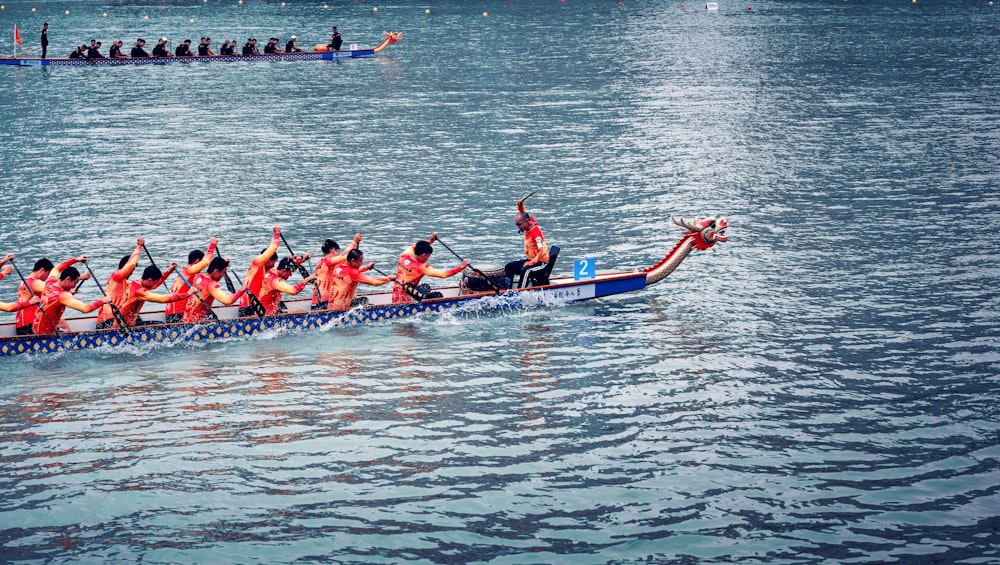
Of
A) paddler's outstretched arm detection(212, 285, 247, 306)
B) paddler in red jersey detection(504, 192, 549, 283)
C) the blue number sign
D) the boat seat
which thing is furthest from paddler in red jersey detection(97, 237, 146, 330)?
the blue number sign

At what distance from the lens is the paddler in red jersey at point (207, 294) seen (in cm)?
2931

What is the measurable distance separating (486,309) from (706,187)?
1987 centimetres

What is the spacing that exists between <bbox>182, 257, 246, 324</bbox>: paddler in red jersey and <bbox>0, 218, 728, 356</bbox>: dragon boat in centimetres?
49

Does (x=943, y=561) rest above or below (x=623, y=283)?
below

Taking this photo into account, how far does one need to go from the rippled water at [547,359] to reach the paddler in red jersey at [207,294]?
0.92 meters

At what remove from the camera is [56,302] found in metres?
28.2

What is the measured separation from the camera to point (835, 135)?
5834 centimetres

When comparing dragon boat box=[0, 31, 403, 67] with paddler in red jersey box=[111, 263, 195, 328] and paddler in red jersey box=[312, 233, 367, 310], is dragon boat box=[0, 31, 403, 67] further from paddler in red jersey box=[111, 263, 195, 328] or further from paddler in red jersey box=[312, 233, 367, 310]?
paddler in red jersey box=[111, 263, 195, 328]

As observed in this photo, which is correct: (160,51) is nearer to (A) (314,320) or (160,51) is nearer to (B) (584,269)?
(A) (314,320)

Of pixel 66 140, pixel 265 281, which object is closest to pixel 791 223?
pixel 265 281

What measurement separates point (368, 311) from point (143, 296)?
5.91 m

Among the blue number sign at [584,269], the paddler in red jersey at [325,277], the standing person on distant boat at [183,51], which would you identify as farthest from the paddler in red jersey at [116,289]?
the standing person on distant boat at [183,51]

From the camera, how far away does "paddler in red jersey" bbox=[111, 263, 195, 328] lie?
94.0 ft

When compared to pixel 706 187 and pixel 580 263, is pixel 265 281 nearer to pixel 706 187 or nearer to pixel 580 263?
pixel 580 263
